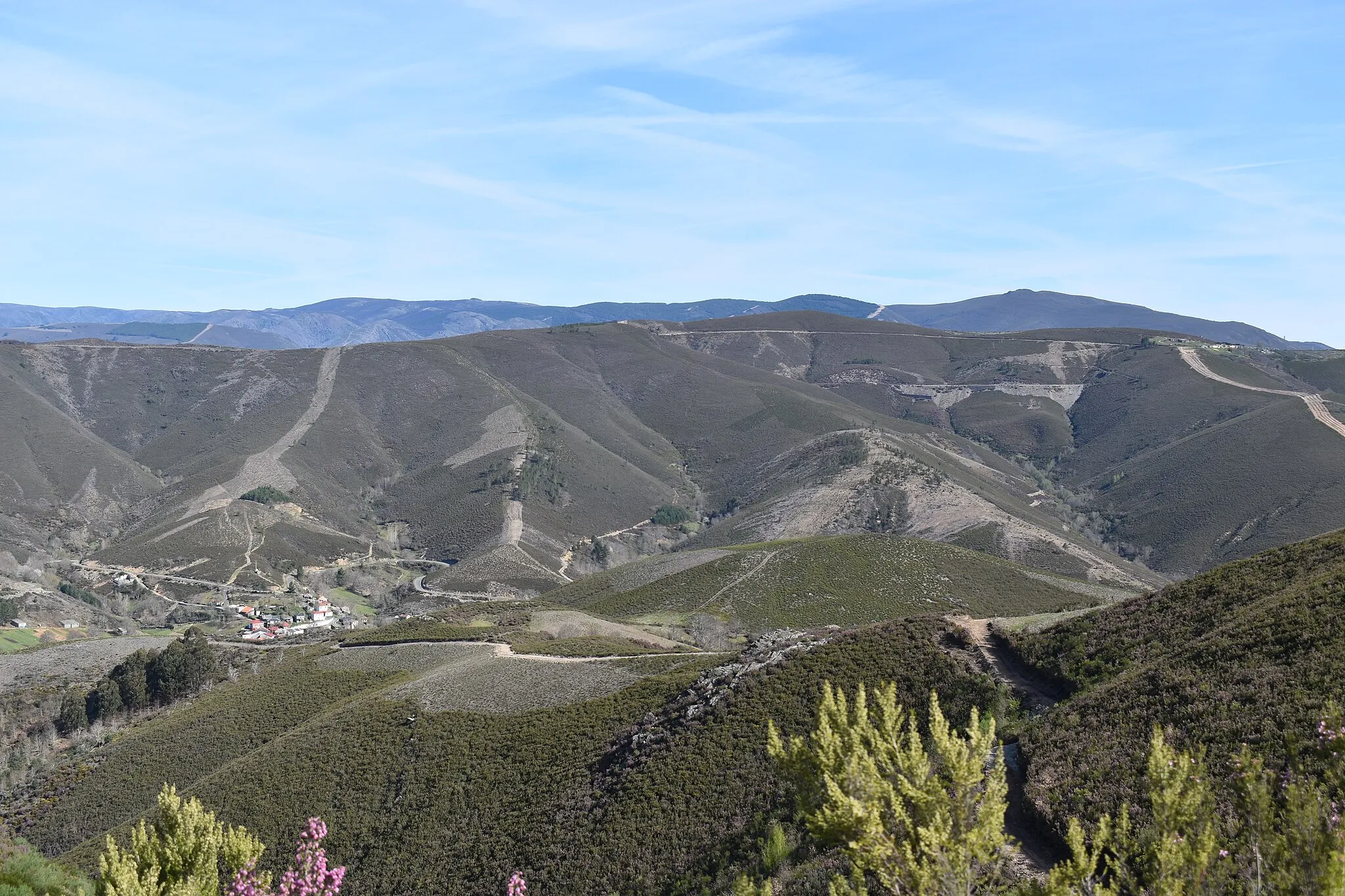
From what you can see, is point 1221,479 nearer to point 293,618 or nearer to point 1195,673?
point 1195,673

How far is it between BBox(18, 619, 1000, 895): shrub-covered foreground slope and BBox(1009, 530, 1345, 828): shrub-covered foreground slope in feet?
15.7

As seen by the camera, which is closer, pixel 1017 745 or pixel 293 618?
pixel 1017 745

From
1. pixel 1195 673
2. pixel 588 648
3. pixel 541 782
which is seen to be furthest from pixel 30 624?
pixel 1195 673

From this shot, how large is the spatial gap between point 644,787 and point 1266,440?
148777mm

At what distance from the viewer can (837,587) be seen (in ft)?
250

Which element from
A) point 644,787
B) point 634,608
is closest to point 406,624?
point 634,608

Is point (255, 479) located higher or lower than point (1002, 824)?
lower

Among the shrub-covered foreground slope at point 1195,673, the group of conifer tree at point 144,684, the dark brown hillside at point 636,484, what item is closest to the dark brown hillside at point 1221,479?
the dark brown hillside at point 636,484

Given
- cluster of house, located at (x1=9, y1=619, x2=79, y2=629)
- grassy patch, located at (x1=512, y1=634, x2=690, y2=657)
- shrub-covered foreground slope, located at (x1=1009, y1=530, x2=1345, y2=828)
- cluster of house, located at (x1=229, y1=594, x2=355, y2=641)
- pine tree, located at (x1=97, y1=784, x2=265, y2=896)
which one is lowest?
cluster of house, located at (x1=9, y1=619, x2=79, y2=629)

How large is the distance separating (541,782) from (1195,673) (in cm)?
2498

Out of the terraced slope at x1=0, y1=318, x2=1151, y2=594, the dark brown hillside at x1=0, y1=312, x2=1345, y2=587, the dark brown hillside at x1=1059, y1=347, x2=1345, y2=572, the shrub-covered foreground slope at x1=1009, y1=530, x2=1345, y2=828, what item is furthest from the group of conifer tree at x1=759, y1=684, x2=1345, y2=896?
the dark brown hillside at x1=1059, y1=347, x2=1345, y2=572

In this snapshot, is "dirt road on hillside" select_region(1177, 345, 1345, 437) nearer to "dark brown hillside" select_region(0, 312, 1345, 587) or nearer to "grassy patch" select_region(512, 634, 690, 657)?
"dark brown hillside" select_region(0, 312, 1345, 587)

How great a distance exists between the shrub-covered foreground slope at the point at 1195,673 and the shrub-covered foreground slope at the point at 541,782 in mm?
4772

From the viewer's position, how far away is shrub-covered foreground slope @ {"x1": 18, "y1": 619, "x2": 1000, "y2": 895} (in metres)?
29.6
